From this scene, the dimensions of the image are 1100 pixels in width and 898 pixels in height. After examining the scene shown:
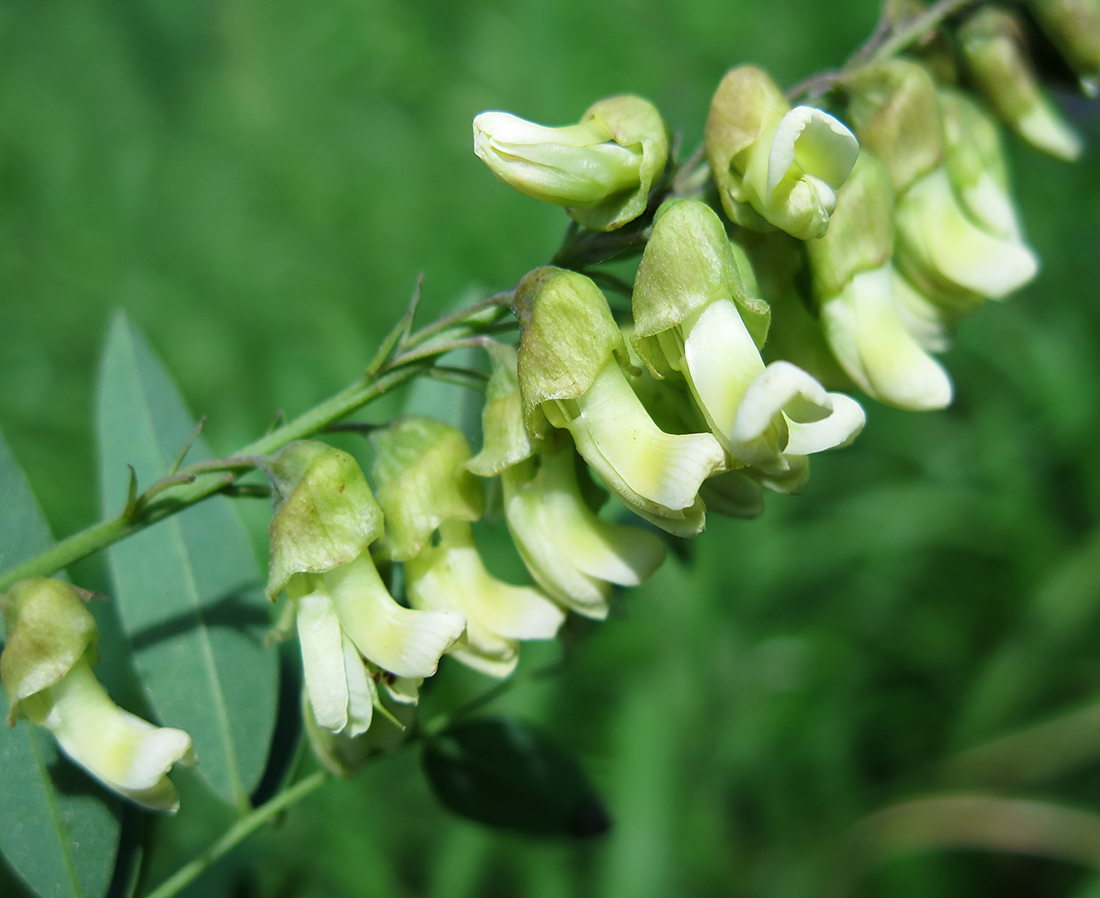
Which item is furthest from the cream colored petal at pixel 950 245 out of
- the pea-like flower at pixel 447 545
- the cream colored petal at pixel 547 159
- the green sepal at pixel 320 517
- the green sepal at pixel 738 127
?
the green sepal at pixel 320 517

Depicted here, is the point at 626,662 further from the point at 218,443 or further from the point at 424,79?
the point at 424,79

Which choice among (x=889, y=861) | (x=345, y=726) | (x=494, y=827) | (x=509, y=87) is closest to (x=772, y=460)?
(x=345, y=726)

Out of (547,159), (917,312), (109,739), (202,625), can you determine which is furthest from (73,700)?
(917,312)

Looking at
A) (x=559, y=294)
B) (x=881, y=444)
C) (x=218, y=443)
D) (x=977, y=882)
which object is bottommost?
(x=977, y=882)

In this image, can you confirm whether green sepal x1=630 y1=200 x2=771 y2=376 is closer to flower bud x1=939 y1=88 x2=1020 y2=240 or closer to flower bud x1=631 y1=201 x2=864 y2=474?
flower bud x1=631 y1=201 x2=864 y2=474

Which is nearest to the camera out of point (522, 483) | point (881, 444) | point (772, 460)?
point (772, 460)

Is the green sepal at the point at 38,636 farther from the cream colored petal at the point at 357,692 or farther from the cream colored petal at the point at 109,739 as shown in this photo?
the cream colored petal at the point at 357,692

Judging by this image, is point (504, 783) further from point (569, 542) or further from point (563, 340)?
point (563, 340)
